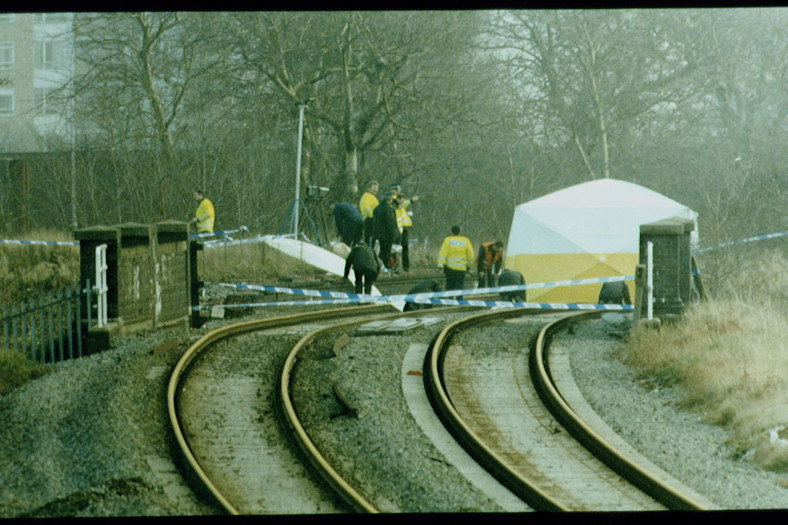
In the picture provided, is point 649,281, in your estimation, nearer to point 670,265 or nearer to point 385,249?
point 670,265

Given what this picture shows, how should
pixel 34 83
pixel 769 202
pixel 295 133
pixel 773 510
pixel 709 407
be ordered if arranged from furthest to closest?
pixel 34 83 < pixel 295 133 < pixel 769 202 < pixel 709 407 < pixel 773 510

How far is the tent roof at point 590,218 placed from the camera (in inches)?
957

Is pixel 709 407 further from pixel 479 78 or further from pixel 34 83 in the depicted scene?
pixel 34 83

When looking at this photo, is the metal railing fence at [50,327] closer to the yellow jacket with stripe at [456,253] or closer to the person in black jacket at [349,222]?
the yellow jacket with stripe at [456,253]

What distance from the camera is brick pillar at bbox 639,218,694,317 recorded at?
566 inches

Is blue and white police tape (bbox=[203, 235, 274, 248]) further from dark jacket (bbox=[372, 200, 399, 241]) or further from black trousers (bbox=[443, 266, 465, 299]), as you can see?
black trousers (bbox=[443, 266, 465, 299])

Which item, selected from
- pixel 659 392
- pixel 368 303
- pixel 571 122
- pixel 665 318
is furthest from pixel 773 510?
pixel 571 122

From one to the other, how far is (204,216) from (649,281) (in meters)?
10.4

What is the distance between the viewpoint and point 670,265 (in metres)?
14.5

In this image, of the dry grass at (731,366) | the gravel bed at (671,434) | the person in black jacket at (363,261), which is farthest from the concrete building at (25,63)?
the gravel bed at (671,434)

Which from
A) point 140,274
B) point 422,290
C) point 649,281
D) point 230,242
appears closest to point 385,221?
point 422,290

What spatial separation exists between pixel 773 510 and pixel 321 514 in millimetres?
3060

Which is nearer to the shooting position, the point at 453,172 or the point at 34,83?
the point at 453,172

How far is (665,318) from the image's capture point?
14.3 meters
